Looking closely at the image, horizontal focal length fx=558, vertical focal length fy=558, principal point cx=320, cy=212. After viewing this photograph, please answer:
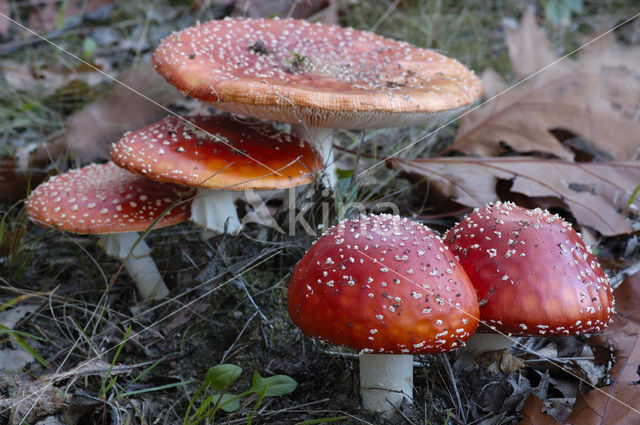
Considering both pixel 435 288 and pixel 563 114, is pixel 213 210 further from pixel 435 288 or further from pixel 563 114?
pixel 563 114

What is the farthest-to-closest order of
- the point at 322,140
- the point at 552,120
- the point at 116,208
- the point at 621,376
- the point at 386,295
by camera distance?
the point at 552,120 → the point at 322,140 → the point at 116,208 → the point at 621,376 → the point at 386,295

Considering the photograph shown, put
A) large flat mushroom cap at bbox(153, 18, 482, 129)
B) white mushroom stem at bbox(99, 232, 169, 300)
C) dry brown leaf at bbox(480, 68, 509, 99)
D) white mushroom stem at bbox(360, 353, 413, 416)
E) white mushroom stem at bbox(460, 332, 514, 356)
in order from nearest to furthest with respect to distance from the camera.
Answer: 1. white mushroom stem at bbox(360, 353, 413, 416)
2. white mushroom stem at bbox(460, 332, 514, 356)
3. large flat mushroom cap at bbox(153, 18, 482, 129)
4. white mushroom stem at bbox(99, 232, 169, 300)
5. dry brown leaf at bbox(480, 68, 509, 99)

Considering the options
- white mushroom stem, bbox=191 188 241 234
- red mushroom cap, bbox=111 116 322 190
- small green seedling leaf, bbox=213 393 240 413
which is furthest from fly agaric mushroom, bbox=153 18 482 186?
small green seedling leaf, bbox=213 393 240 413

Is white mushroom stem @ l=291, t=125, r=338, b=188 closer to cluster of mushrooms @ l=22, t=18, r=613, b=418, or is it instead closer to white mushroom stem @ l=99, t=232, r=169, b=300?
cluster of mushrooms @ l=22, t=18, r=613, b=418

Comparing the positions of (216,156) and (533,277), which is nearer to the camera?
(533,277)

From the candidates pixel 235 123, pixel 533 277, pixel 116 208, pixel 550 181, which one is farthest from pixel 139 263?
pixel 550 181

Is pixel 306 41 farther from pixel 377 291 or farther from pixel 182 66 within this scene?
pixel 377 291

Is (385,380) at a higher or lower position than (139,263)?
higher
